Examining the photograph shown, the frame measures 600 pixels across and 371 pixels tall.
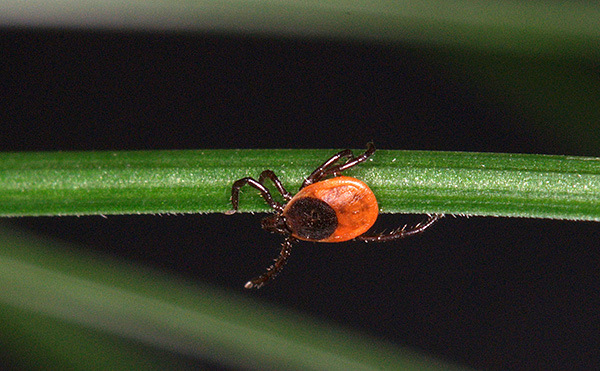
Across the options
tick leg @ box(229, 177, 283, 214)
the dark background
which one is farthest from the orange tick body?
the dark background

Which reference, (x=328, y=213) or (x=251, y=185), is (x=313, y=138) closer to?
(x=328, y=213)

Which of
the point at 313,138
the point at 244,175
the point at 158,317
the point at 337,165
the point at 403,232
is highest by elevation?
the point at 313,138

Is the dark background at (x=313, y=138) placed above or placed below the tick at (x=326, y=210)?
above

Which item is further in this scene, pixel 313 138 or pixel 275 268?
pixel 313 138

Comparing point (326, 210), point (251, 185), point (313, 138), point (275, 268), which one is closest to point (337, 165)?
point (326, 210)

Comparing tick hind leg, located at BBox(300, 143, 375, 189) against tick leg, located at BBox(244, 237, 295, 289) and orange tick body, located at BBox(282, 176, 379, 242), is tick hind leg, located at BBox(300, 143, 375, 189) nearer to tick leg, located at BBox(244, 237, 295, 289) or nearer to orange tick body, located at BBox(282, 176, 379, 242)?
orange tick body, located at BBox(282, 176, 379, 242)

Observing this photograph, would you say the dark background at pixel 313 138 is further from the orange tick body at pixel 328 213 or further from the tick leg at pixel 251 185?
the tick leg at pixel 251 185

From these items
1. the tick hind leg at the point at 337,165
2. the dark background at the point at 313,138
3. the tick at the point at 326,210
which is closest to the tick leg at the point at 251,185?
the tick at the point at 326,210
